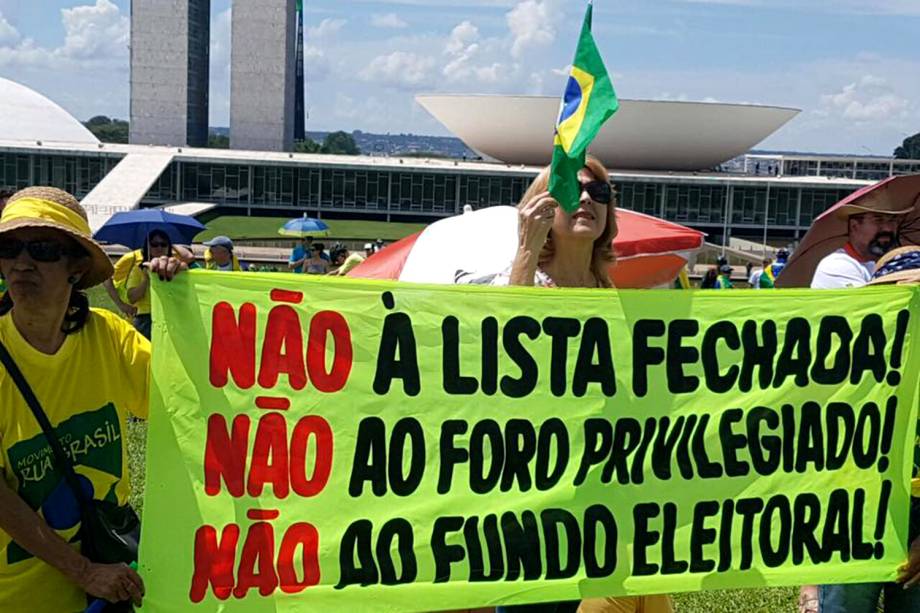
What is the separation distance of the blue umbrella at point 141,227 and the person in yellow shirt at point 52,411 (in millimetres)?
9983

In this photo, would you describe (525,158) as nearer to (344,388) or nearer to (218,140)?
(218,140)

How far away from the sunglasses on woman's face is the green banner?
1.11 feet

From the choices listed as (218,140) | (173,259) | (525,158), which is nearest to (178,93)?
(525,158)

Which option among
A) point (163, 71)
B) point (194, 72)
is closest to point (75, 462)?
point (163, 71)

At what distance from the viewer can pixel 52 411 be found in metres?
2.90

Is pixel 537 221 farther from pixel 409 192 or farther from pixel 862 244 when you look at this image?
pixel 409 192

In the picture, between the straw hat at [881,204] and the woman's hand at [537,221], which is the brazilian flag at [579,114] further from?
the straw hat at [881,204]

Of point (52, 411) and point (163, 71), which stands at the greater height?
point (163, 71)

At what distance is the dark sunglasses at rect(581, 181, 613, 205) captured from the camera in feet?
11.9

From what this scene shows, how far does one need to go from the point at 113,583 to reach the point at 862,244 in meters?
3.32

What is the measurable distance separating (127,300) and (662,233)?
461 cm

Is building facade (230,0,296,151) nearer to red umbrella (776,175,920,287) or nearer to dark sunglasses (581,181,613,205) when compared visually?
red umbrella (776,175,920,287)

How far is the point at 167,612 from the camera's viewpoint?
312 centimetres

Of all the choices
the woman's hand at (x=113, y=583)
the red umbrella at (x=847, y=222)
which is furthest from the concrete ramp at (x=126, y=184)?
the woman's hand at (x=113, y=583)
